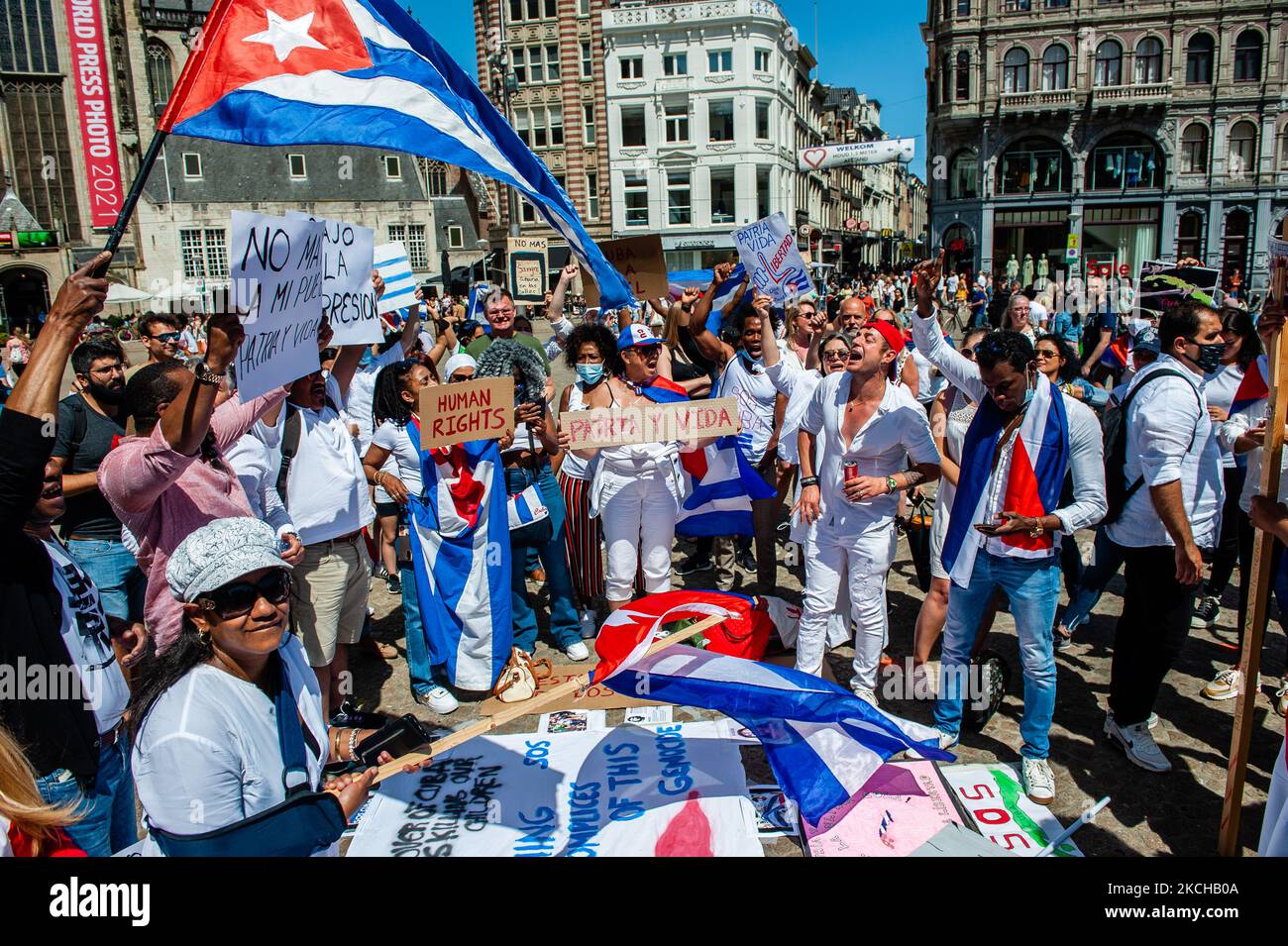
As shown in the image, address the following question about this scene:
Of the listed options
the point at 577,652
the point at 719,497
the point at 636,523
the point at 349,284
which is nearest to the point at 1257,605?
the point at 636,523

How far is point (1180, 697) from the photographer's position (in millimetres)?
4617

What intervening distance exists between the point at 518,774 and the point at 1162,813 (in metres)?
2.89

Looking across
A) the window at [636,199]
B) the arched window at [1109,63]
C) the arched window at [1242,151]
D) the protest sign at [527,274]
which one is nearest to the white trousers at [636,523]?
the protest sign at [527,274]

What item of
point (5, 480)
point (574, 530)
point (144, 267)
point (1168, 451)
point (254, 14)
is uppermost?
point (144, 267)

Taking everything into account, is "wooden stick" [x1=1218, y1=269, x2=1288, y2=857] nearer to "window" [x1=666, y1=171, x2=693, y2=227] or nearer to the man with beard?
the man with beard

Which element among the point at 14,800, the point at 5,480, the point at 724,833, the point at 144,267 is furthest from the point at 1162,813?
the point at 144,267

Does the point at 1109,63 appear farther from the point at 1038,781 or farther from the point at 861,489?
the point at 1038,781

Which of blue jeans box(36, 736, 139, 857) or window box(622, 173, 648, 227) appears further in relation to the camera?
window box(622, 173, 648, 227)

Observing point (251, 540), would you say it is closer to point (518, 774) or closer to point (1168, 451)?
point (518, 774)

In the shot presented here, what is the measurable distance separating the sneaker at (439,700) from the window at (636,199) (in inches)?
1674

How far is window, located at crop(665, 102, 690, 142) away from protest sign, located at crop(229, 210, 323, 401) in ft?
146

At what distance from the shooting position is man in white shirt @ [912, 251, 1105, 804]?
147 inches

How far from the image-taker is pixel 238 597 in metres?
2.15

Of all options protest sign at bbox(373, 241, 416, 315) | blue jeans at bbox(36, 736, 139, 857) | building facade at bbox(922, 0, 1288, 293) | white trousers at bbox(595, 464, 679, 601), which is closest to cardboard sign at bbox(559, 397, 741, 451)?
white trousers at bbox(595, 464, 679, 601)
